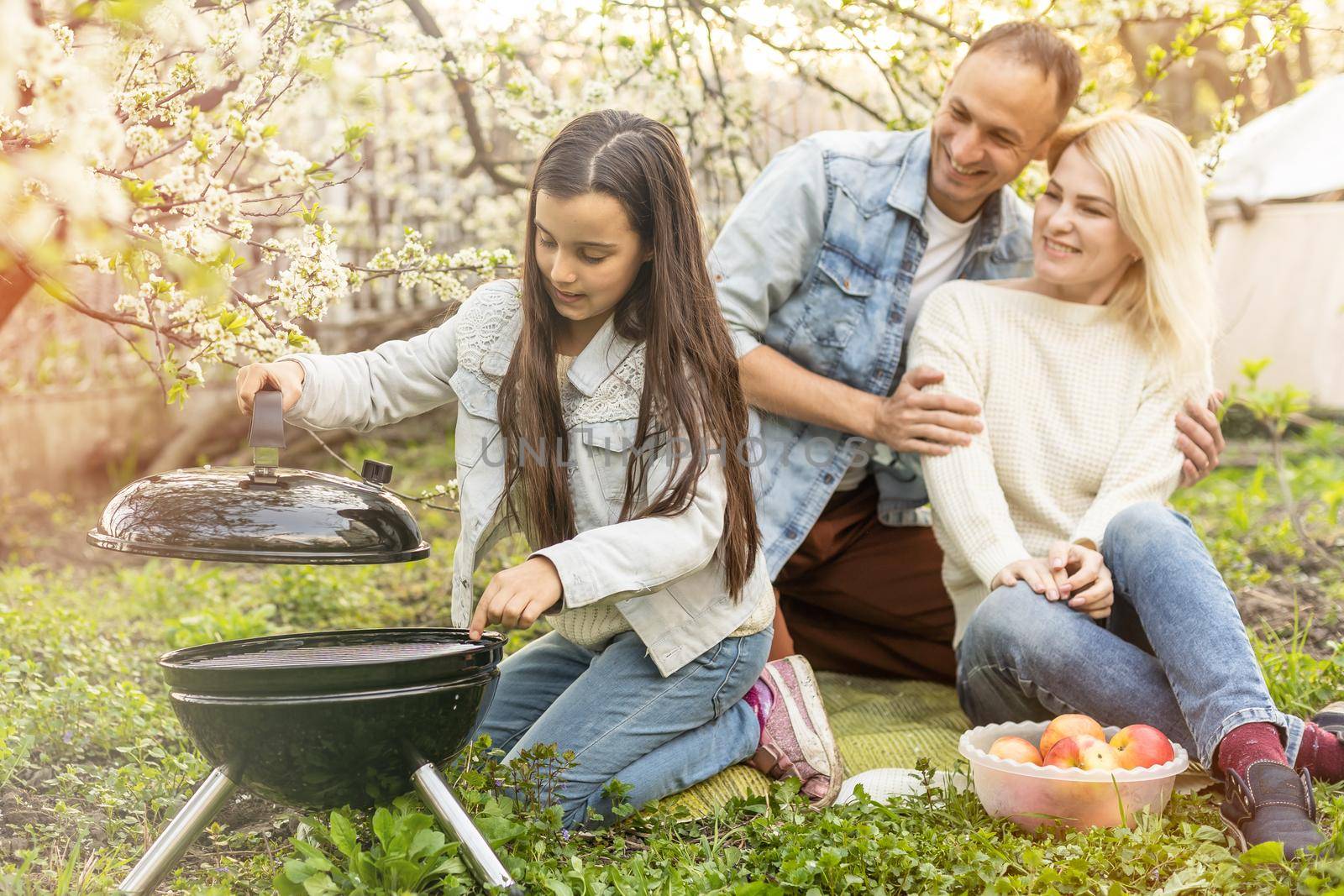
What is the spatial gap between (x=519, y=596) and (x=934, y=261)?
173 centimetres

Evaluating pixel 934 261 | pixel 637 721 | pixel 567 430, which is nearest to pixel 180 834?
pixel 637 721

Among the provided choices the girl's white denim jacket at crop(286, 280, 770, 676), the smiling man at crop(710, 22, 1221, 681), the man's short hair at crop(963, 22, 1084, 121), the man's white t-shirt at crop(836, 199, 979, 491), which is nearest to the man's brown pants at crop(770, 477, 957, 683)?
the smiling man at crop(710, 22, 1221, 681)

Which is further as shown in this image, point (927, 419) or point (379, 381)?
point (927, 419)

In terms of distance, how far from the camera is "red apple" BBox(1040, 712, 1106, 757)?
2.17m

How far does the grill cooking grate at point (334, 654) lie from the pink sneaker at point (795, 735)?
0.77 meters

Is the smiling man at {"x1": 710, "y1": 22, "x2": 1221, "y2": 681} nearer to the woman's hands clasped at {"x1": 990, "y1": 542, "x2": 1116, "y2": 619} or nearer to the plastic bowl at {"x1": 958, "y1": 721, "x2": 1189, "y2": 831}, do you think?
the woman's hands clasped at {"x1": 990, "y1": 542, "x2": 1116, "y2": 619}

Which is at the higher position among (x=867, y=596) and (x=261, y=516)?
(x=261, y=516)

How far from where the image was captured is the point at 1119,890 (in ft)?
5.78

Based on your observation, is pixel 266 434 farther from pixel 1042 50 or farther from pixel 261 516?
pixel 1042 50

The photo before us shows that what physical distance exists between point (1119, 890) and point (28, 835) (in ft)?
5.71

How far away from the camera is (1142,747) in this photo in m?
2.11

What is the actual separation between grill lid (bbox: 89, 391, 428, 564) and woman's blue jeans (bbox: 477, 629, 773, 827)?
1.74 feet

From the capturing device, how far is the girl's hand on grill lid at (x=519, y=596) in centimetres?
184

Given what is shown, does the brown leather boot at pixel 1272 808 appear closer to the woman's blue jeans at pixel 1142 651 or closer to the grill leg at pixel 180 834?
the woman's blue jeans at pixel 1142 651
